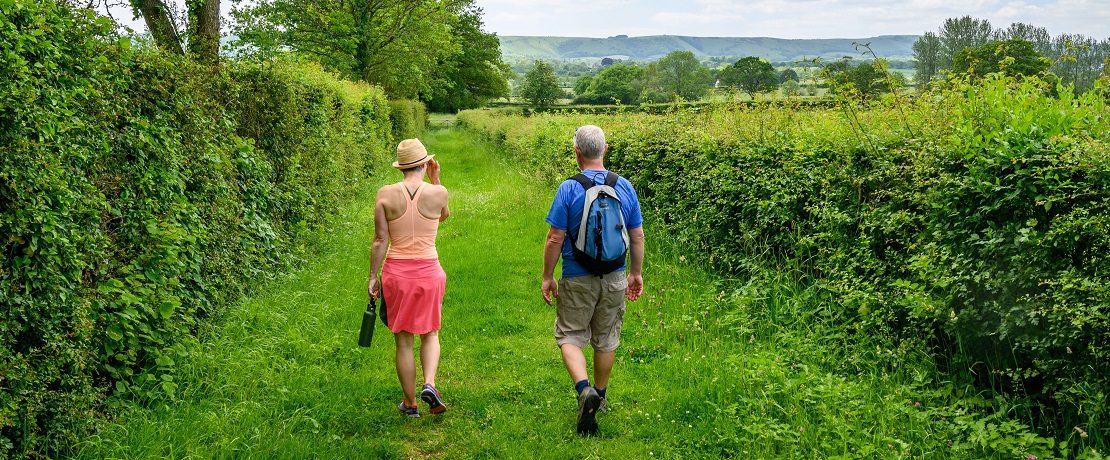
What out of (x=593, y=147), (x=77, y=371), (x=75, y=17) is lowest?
(x=77, y=371)

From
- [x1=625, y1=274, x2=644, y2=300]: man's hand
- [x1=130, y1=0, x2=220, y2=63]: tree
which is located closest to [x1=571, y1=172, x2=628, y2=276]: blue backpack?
[x1=625, y1=274, x2=644, y2=300]: man's hand

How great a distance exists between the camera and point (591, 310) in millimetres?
4934

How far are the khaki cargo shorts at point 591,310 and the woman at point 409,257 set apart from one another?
89 centimetres

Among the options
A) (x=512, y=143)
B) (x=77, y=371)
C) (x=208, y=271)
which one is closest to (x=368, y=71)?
(x=512, y=143)

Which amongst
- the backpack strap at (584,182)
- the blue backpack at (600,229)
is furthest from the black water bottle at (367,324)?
the backpack strap at (584,182)

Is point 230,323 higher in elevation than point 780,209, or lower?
lower

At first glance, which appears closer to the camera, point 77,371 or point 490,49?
point 77,371

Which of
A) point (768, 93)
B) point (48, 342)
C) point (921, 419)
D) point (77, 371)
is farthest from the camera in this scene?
point (768, 93)

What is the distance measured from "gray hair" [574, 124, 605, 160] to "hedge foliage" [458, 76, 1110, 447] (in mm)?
2123

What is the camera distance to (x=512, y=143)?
2472 cm

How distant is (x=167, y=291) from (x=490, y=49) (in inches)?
2617

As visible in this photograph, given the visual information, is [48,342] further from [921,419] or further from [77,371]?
[921,419]

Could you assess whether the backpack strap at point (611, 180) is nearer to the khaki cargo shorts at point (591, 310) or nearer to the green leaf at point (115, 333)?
the khaki cargo shorts at point (591, 310)

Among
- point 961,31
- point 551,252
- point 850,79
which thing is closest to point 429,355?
point 551,252
